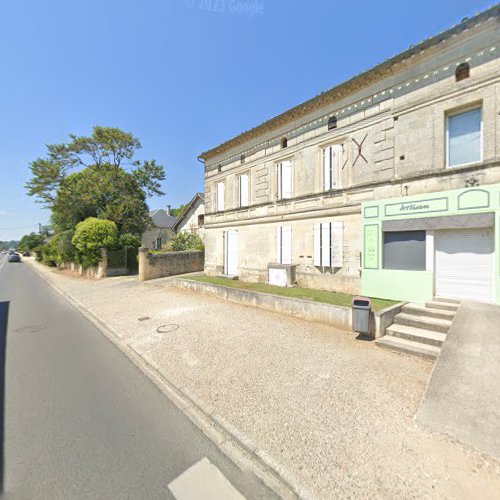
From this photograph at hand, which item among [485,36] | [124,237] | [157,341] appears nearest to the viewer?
[157,341]

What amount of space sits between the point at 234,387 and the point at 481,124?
9.01m

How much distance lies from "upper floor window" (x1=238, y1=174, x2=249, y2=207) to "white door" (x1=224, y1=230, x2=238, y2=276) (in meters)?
1.70

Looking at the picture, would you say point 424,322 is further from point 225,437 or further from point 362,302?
point 225,437

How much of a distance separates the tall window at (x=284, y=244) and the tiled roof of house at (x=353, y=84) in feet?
16.2

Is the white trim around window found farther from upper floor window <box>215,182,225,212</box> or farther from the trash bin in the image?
upper floor window <box>215,182,225,212</box>

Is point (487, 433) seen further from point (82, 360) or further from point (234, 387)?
point (82, 360)

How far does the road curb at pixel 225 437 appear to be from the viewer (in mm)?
2398

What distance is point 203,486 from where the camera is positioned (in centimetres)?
236

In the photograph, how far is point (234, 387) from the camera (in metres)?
3.99

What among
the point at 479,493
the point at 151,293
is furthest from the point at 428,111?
the point at 151,293

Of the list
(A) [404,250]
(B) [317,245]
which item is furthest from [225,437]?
(B) [317,245]

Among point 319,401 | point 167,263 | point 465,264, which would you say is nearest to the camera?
point 319,401

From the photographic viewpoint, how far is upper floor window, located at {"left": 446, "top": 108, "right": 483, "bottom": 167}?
671 centimetres

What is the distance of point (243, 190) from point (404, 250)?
8441 millimetres
